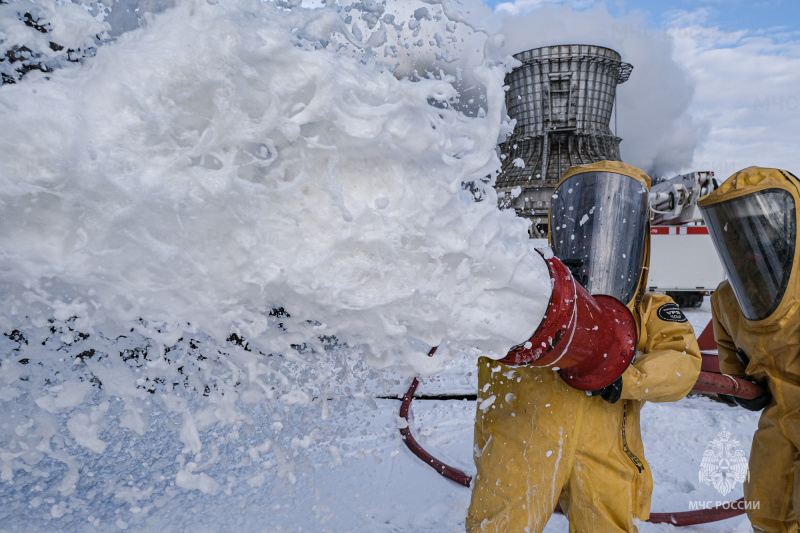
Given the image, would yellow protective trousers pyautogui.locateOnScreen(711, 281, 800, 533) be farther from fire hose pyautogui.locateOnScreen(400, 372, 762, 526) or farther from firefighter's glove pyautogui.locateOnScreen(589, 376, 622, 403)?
firefighter's glove pyautogui.locateOnScreen(589, 376, 622, 403)

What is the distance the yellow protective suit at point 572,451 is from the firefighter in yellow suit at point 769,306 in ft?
1.79

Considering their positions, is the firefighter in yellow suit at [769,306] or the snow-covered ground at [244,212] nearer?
the snow-covered ground at [244,212]

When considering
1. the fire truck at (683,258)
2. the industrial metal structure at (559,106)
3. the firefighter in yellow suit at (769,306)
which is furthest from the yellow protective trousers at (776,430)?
the industrial metal structure at (559,106)

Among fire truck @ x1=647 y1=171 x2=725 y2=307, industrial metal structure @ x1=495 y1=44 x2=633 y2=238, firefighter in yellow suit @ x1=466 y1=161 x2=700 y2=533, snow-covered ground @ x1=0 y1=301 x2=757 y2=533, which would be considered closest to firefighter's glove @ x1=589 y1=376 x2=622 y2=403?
firefighter in yellow suit @ x1=466 y1=161 x2=700 y2=533


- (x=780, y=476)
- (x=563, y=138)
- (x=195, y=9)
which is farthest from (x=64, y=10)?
(x=563, y=138)

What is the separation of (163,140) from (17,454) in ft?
3.74

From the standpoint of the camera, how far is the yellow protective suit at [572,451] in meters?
1.68

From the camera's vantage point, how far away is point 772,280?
6.67 ft

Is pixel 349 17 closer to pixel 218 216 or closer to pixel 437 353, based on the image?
pixel 218 216

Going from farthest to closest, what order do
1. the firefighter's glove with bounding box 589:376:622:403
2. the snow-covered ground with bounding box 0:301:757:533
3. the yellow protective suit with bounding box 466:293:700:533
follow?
1. the snow-covered ground with bounding box 0:301:757:533
2. the yellow protective suit with bounding box 466:293:700:533
3. the firefighter's glove with bounding box 589:376:622:403

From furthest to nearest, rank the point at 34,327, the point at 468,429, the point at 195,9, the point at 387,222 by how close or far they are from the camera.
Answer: the point at 468,429
the point at 34,327
the point at 387,222
the point at 195,9

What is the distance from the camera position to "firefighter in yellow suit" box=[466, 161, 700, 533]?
5.48 ft

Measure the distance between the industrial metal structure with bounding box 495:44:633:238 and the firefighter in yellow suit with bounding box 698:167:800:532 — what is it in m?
16.0

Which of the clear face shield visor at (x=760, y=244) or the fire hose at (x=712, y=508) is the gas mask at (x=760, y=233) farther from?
the fire hose at (x=712, y=508)
